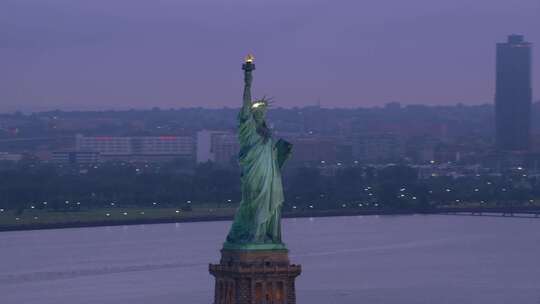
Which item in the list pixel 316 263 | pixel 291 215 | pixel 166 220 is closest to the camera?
pixel 316 263

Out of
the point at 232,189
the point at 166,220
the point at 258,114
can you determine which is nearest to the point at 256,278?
the point at 258,114

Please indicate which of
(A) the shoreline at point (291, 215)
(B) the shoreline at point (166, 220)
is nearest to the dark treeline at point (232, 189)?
(A) the shoreline at point (291, 215)

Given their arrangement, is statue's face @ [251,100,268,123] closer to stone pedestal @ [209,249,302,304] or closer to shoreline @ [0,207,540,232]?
stone pedestal @ [209,249,302,304]

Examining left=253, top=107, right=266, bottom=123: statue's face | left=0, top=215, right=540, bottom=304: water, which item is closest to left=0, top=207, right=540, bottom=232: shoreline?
left=0, top=215, right=540, bottom=304: water

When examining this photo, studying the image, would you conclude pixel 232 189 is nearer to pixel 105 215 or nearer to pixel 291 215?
pixel 291 215

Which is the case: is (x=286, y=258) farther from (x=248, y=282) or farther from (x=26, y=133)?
(x=26, y=133)

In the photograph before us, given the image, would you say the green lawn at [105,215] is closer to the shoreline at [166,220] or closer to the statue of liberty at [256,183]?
the shoreline at [166,220]
